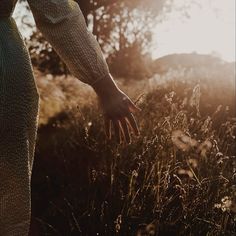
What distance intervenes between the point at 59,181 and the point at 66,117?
11.9 ft

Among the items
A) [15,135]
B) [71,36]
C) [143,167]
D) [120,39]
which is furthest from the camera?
[120,39]

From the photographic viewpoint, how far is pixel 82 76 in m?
1.42

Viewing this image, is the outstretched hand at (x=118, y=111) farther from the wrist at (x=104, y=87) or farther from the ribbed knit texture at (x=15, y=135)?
the ribbed knit texture at (x=15, y=135)

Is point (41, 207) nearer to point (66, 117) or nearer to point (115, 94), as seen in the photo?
point (115, 94)

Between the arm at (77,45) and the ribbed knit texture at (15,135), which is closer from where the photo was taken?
the ribbed knit texture at (15,135)

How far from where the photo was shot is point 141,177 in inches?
147

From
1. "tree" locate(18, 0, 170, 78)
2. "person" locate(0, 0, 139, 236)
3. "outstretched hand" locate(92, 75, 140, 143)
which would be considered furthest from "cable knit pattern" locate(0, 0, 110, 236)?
"tree" locate(18, 0, 170, 78)

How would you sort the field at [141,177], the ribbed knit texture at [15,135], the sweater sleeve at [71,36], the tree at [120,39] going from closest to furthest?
1. the ribbed knit texture at [15,135]
2. the sweater sleeve at [71,36]
3. the field at [141,177]
4. the tree at [120,39]

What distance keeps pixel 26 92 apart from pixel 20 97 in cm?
2

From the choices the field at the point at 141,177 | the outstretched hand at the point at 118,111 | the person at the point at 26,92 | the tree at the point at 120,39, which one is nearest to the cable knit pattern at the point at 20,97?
the person at the point at 26,92

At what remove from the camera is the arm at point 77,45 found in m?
1.38

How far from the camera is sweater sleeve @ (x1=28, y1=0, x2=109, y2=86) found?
1.38 meters

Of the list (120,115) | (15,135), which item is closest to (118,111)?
(120,115)

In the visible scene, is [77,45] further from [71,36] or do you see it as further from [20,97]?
[20,97]
